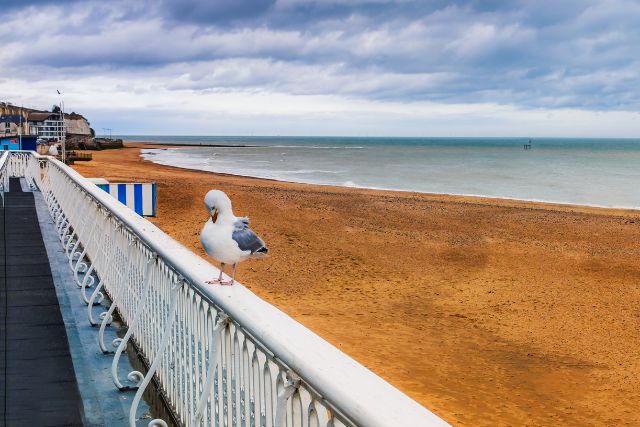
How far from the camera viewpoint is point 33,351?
13.0ft

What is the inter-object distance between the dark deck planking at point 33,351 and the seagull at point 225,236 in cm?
126

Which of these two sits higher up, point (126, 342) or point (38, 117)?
point (38, 117)

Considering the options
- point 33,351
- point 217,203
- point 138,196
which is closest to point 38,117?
point 138,196

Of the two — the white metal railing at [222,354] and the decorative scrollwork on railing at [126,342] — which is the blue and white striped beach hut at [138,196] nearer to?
the white metal railing at [222,354]

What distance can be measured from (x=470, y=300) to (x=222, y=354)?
38.3 feet

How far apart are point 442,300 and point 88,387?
10541 millimetres

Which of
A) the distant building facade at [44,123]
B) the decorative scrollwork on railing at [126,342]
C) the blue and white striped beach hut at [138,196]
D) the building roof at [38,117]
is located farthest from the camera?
the distant building facade at [44,123]

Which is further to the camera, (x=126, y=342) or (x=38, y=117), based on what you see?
(x=38, y=117)

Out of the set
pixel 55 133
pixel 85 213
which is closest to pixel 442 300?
pixel 85 213

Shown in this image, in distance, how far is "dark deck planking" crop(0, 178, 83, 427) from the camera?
3.21 meters

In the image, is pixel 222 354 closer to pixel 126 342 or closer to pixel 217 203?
pixel 217 203

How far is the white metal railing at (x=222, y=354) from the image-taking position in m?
1.42

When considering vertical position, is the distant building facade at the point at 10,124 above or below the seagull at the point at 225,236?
above

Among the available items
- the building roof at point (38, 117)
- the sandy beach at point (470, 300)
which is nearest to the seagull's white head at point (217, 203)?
the sandy beach at point (470, 300)
